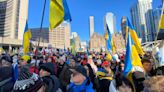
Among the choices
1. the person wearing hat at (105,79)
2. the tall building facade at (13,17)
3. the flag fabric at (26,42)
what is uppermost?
the tall building facade at (13,17)

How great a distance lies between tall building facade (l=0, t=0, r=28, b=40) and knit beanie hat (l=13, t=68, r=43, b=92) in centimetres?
11022

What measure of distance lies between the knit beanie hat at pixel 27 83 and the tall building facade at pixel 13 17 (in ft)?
362

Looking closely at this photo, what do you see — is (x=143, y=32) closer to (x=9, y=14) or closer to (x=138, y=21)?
(x=138, y=21)

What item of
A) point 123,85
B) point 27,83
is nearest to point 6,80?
point 27,83

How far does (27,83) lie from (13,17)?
122374 millimetres

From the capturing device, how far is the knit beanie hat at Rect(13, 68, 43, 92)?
7.35 feet

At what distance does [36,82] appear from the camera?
2.37 m

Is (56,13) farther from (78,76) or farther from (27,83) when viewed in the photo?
(27,83)

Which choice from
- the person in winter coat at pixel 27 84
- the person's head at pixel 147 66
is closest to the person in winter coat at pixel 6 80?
the person in winter coat at pixel 27 84

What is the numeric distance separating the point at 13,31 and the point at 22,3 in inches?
666

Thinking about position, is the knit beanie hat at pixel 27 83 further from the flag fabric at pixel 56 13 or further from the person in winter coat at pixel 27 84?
the flag fabric at pixel 56 13

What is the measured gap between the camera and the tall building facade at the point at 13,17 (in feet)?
366

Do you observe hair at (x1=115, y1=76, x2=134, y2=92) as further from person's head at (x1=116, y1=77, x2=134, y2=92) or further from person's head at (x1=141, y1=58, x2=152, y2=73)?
person's head at (x1=141, y1=58, x2=152, y2=73)

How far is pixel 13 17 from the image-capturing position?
4592 inches
